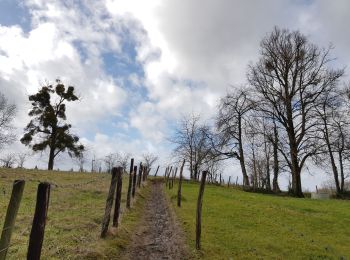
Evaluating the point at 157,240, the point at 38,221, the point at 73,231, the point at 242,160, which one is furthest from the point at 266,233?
the point at 242,160

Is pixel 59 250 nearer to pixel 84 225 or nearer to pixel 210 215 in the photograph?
pixel 84 225

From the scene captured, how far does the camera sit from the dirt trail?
11578mm

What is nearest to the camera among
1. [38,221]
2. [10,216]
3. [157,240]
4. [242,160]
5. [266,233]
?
[10,216]

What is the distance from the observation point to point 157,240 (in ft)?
44.4

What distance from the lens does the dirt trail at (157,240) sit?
11578 mm

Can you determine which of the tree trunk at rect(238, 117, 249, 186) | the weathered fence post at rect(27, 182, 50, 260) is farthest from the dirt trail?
the tree trunk at rect(238, 117, 249, 186)

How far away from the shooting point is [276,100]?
153 feet

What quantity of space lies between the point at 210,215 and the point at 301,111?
1152 inches

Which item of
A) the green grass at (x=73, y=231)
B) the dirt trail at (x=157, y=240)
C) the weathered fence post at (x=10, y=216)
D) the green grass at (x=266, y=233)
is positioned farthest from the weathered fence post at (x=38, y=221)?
the green grass at (x=266, y=233)

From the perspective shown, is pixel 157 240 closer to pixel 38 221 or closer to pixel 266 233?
pixel 266 233

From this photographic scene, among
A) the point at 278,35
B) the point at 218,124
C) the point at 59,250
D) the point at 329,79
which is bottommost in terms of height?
the point at 59,250

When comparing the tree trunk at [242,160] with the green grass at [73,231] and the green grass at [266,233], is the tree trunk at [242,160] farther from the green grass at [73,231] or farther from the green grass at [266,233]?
the green grass at [73,231]

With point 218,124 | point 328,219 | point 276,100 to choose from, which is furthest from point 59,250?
point 218,124

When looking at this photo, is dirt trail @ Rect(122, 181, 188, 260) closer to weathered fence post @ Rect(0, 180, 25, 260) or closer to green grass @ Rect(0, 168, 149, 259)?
green grass @ Rect(0, 168, 149, 259)
